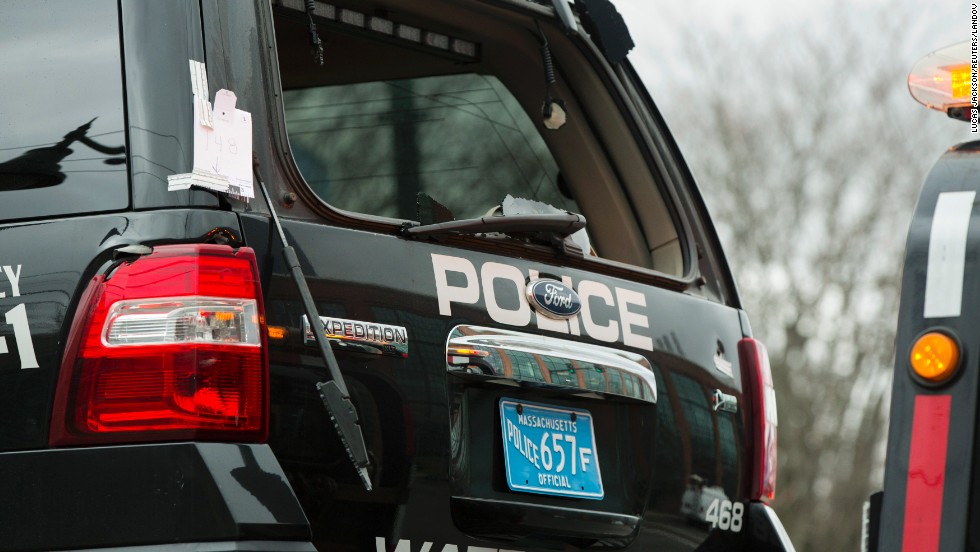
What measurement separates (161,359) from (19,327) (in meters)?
0.31

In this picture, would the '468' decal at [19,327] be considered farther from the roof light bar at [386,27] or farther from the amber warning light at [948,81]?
the amber warning light at [948,81]

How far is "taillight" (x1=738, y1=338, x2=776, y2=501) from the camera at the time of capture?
12.4ft

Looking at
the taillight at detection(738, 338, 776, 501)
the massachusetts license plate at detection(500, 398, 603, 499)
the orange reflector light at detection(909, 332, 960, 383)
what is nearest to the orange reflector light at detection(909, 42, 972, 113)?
the orange reflector light at detection(909, 332, 960, 383)

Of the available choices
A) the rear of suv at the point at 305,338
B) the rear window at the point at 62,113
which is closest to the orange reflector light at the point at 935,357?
the rear of suv at the point at 305,338

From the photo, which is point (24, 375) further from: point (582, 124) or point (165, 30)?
point (582, 124)

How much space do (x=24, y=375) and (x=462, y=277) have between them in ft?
A: 3.23

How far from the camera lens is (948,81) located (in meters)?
2.24

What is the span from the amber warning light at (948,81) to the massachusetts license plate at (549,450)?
1.22 metres

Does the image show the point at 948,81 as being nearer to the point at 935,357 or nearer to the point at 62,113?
the point at 935,357

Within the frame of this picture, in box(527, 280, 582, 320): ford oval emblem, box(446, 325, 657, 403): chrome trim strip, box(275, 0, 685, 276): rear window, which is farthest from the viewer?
box(275, 0, 685, 276): rear window

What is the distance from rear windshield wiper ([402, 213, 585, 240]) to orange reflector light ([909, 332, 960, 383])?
1233 mm

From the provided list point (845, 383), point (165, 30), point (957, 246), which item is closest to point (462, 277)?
point (165, 30)

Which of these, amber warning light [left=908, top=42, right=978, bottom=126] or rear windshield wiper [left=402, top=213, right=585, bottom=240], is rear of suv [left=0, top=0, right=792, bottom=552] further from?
amber warning light [left=908, top=42, right=978, bottom=126]

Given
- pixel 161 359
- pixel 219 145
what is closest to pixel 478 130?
pixel 219 145
